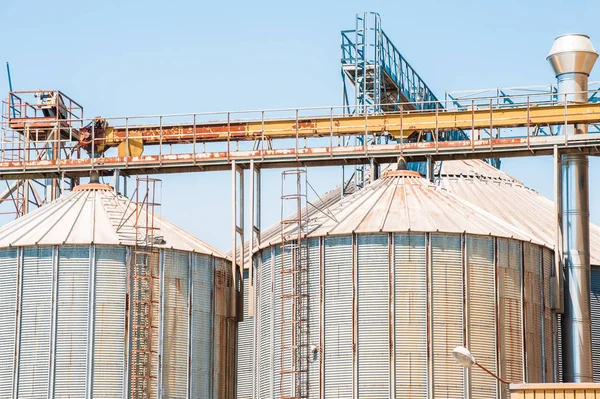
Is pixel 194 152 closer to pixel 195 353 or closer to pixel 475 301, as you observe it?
pixel 195 353

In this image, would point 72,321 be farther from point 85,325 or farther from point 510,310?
point 510,310

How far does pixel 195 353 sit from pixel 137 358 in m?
2.79

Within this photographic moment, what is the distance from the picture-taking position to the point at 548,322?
5362 centimetres

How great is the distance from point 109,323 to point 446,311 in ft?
42.5

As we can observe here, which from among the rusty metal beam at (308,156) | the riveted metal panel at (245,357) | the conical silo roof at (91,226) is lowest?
the riveted metal panel at (245,357)

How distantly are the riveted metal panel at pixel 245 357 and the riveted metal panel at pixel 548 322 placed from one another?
14.3 metres

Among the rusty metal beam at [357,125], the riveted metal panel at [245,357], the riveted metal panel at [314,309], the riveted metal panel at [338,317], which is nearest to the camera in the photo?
the riveted metal panel at [338,317]

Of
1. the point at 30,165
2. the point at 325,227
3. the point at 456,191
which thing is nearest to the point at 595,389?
the point at 325,227

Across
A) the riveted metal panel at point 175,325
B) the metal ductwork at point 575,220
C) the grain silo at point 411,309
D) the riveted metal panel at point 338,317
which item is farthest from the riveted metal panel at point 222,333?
the metal ductwork at point 575,220

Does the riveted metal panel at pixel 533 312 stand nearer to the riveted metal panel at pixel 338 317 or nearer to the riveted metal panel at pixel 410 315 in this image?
the riveted metal panel at pixel 410 315

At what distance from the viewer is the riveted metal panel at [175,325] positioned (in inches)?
2101

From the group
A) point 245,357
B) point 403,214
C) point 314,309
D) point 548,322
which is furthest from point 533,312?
point 245,357

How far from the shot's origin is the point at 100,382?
51906mm

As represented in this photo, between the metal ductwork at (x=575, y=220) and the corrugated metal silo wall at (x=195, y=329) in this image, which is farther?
the metal ductwork at (x=575, y=220)
